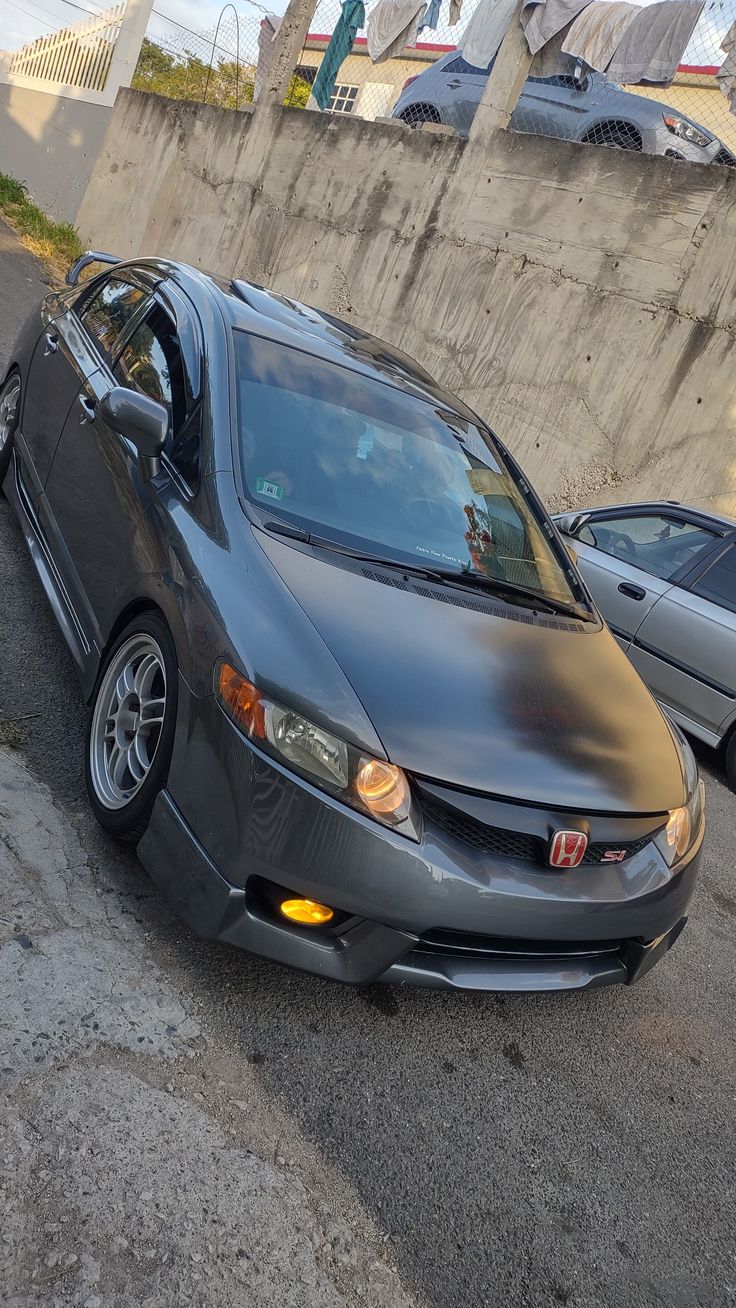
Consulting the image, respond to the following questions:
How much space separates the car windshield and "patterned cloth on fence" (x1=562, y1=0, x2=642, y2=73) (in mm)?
7453

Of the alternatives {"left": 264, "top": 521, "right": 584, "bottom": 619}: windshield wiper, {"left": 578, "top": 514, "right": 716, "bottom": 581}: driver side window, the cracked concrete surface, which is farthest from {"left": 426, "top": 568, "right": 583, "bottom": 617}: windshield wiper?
{"left": 578, "top": 514, "right": 716, "bottom": 581}: driver side window

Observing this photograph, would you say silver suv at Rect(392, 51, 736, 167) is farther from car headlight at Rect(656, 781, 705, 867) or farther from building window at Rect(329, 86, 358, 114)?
car headlight at Rect(656, 781, 705, 867)

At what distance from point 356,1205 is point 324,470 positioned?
7.04ft

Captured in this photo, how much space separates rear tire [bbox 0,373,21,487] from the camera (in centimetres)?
505

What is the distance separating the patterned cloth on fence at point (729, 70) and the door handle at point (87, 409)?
768cm

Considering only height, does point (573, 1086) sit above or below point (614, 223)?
below

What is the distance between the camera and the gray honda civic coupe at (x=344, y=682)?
2461 mm

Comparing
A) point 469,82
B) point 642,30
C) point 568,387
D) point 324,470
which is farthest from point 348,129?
point 324,470

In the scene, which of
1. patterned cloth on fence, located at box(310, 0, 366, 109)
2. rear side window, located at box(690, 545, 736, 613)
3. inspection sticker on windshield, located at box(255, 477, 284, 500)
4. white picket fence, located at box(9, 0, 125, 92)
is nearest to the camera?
inspection sticker on windshield, located at box(255, 477, 284, 500)

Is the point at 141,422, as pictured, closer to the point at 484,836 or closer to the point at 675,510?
the point at 484,836

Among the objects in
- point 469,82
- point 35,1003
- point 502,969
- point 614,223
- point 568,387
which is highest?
point 469,82

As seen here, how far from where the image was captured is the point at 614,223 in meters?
9.03

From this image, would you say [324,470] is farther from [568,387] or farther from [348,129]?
[348,129]

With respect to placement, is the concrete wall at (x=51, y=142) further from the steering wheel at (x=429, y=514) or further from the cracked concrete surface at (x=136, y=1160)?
the cracked concrete surface at (x=136, y=1160)
